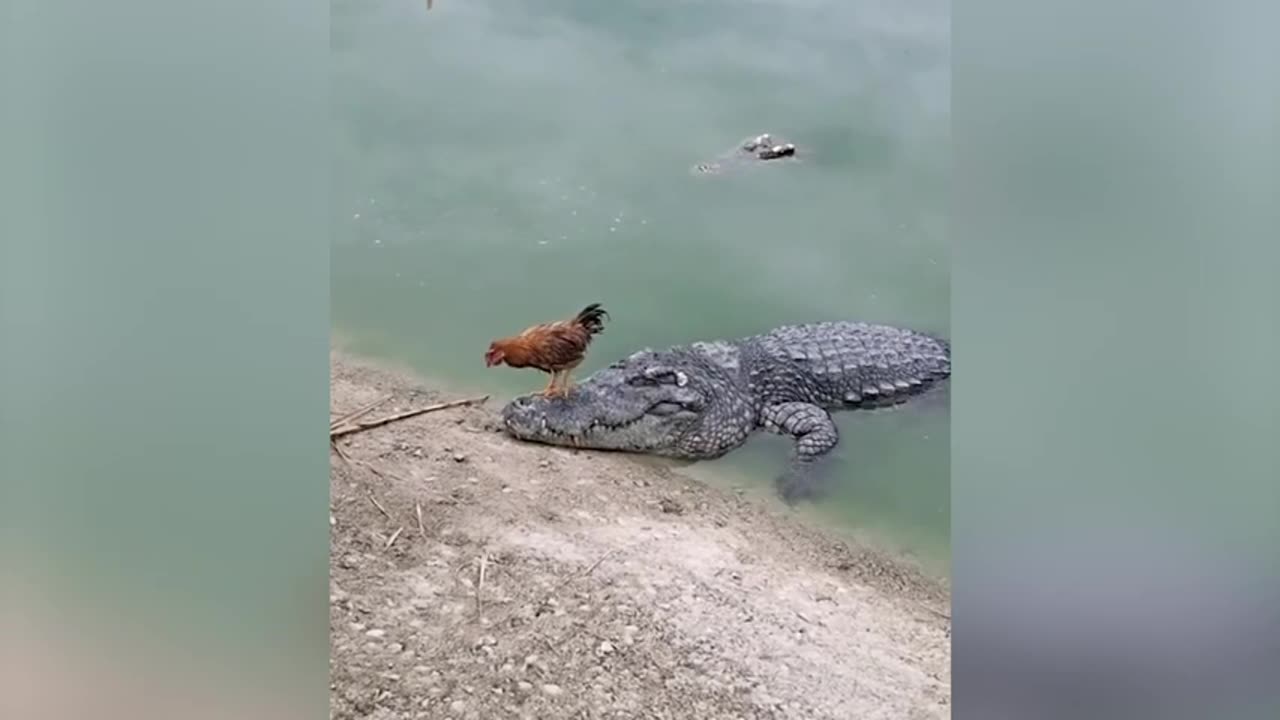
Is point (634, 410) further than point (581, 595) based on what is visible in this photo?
Yes

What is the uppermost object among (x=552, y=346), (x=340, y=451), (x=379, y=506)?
(x=552, y=346)

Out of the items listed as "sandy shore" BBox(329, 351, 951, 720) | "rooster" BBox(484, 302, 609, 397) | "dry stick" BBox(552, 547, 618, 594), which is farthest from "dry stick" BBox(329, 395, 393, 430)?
"dry stick" BBox(552, 547, 618, 594)

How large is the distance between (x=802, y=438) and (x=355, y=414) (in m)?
1.09

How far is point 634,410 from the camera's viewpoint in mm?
1980

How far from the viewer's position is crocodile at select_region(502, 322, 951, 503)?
192cm

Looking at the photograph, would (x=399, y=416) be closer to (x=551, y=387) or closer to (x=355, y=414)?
(x=355, y=414)

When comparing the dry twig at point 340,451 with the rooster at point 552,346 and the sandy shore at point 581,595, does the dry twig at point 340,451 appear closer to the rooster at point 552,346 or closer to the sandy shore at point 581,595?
the sandy shore at point 581,595

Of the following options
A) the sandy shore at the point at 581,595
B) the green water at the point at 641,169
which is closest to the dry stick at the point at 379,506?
the sandy shore at the point at 581,595

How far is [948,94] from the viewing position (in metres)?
1.92

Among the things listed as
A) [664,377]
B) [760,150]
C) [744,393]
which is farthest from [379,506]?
[760,150]
